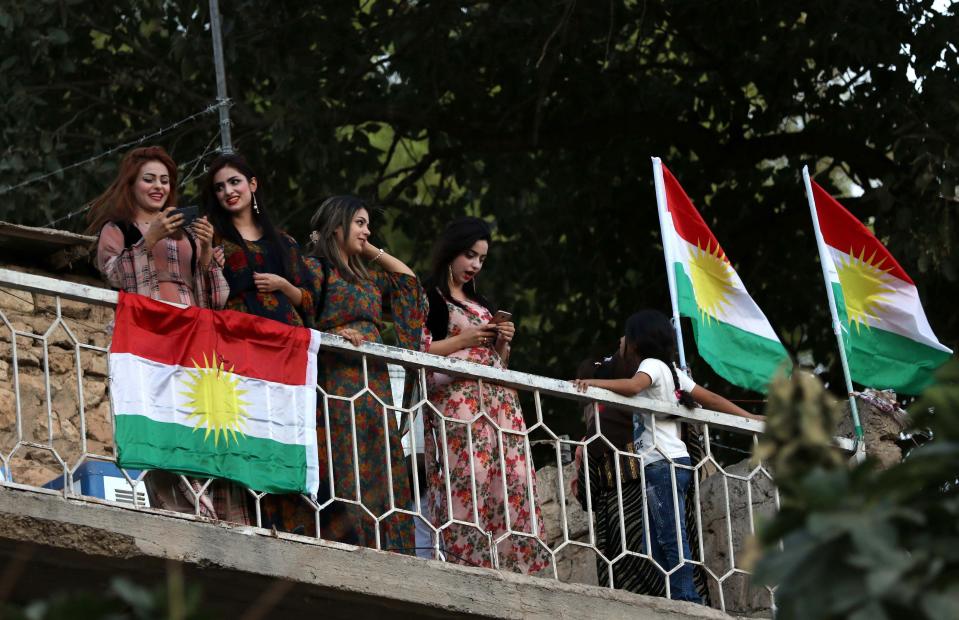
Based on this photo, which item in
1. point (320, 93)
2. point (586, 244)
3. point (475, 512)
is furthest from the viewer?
point (586, 244)

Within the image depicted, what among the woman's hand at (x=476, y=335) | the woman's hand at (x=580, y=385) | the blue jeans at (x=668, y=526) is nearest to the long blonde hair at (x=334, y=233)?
the woman's hand at (x=476, y=335)

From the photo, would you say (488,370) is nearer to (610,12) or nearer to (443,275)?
(443,275)

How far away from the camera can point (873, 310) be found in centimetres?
950

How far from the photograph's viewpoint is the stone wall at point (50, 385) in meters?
8.15

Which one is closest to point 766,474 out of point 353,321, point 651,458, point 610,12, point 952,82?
point 651,458

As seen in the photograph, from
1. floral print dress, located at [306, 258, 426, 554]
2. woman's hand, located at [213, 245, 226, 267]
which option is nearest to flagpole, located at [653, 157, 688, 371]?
floral print dress, located at [306, 258, 426, 554]

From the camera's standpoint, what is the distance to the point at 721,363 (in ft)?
29.4

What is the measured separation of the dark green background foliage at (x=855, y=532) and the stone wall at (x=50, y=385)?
16.1ft

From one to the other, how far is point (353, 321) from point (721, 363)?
2.12 metres

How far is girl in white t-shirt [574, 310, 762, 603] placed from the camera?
780 cm

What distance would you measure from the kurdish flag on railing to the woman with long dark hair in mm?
266

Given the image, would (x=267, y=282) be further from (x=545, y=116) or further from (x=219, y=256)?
(x=545, y=116)

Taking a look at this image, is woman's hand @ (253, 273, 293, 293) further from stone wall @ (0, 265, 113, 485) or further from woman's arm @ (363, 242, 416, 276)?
stone wall @ (0, 265, 113, 485)

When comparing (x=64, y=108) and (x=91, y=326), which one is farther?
(x=64, y=108)
